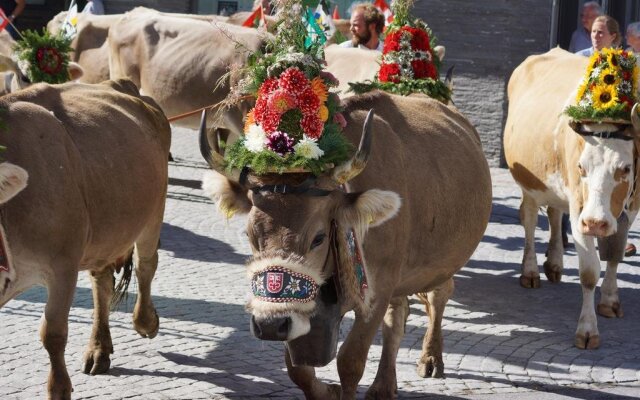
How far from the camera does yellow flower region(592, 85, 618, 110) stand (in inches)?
314

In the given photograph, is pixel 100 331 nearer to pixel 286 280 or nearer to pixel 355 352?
pixel 355 352

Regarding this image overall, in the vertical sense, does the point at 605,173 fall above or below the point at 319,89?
below

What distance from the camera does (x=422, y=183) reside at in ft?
21.3

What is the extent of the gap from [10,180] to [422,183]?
2.32 metres

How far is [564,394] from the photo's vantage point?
7.14 metres

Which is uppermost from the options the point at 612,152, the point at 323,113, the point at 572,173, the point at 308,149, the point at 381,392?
the point at 323,113

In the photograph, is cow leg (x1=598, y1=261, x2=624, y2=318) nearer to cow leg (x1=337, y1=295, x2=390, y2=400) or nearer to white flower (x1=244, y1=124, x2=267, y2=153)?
cow leg (x1=337, y1=295, x2=390, y2=400)

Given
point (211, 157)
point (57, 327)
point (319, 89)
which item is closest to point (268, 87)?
point (319, 89)

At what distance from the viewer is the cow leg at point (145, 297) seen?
25.5ft

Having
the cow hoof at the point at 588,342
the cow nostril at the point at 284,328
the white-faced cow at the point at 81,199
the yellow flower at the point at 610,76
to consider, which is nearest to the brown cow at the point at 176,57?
the white-faced cow at the point at 81,199

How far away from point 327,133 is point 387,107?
1.14m

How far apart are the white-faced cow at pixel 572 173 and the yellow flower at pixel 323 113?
3014mm

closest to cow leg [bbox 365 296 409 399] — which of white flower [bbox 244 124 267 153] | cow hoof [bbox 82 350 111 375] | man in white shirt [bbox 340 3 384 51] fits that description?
white flower [bbox 244 124 267 153]

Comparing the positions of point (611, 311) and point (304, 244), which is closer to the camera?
point (304, 244)
